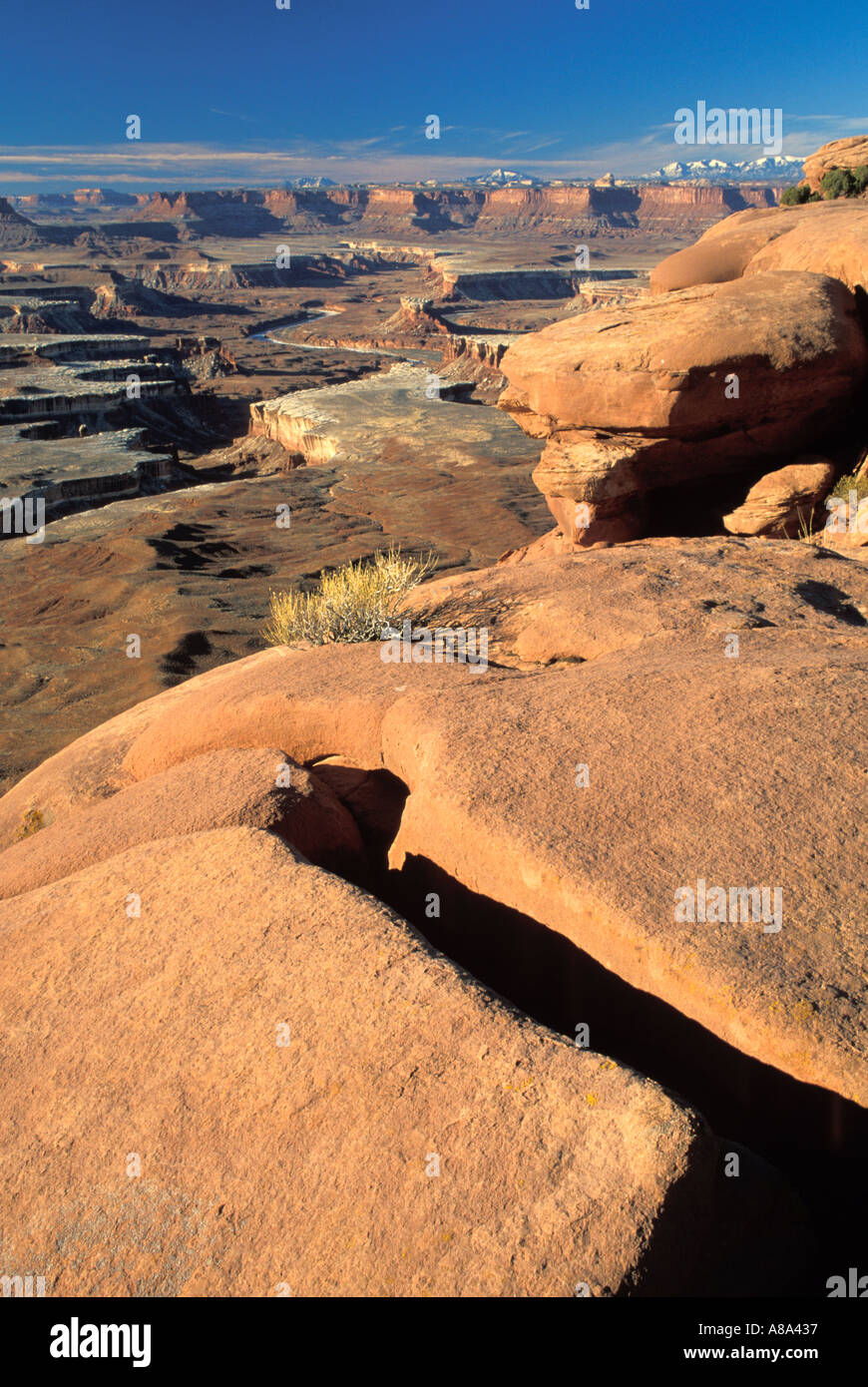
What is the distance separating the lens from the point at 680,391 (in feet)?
27.3

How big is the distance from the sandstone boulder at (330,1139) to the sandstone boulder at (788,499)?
7509 mm

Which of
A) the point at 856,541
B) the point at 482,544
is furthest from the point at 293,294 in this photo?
the point at 856,541

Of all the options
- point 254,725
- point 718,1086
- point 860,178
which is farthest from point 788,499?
point 718,1086

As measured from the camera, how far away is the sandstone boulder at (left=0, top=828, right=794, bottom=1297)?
1873 millimetres

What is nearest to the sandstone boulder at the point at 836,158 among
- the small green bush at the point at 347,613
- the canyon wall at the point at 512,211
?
the small green bush at the point at 347,613

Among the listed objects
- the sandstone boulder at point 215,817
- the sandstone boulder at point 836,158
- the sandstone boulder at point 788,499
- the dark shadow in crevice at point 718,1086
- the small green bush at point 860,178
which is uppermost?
the sandstone boulder at point 836,158

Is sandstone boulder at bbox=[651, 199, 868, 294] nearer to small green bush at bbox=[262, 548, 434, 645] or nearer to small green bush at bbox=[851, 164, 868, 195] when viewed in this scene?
small green bush at bbox=[851, 164, 868, 195]

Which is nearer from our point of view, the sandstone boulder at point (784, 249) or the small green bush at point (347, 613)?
the small green bush at point (347, 613)

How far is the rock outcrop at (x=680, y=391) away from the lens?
26.7ft

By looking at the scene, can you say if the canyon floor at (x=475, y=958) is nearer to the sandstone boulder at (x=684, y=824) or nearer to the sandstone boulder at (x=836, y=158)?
the sandstone boulder at (x=684, y=824)

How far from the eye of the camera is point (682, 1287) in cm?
192

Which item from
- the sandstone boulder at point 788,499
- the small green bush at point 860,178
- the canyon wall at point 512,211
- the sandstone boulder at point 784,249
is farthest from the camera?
the canyon wall at point 512,211

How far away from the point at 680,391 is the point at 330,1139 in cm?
779
